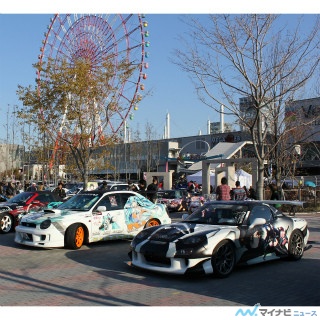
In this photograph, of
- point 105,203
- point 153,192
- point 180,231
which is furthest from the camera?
point 153,192

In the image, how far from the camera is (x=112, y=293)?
6.50m

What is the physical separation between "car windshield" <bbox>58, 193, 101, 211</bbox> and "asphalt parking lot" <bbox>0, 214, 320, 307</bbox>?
1.62 metres

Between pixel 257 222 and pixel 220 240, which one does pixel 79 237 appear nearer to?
pixel 220 240

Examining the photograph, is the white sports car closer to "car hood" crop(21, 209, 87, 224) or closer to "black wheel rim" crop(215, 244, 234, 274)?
"car hood" crop(21, 209, 87, 224)

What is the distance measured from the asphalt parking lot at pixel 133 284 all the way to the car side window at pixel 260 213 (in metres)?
0.90

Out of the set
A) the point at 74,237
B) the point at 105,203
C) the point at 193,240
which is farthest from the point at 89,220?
the point at 193,240

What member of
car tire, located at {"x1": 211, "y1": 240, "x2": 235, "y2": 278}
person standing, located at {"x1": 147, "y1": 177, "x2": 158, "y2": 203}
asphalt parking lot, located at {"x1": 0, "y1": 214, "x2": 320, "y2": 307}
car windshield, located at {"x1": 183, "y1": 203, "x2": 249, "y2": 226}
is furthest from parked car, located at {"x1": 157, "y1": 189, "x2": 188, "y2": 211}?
car tire, located at {"x1": 211, "y1": 240, "x2": 235, "y2": 278}

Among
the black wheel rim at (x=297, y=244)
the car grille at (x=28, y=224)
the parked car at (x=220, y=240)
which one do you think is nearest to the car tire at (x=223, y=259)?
the parked car at (x=220, y=240)

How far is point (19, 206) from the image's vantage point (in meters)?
13.7

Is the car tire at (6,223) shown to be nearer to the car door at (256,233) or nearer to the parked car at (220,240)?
the parked car at (220,240)

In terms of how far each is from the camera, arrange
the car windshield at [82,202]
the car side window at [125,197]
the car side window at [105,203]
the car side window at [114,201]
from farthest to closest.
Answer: the car side window at [125,197]
the car side window at [114,201]
the car side window at [105,203]
the car windshield at [82,202]

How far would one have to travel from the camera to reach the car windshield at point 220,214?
8.45m

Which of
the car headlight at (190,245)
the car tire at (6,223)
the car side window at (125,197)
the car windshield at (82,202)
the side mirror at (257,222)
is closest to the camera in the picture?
the car headlight at (190,245)

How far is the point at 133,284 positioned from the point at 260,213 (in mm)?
3059
